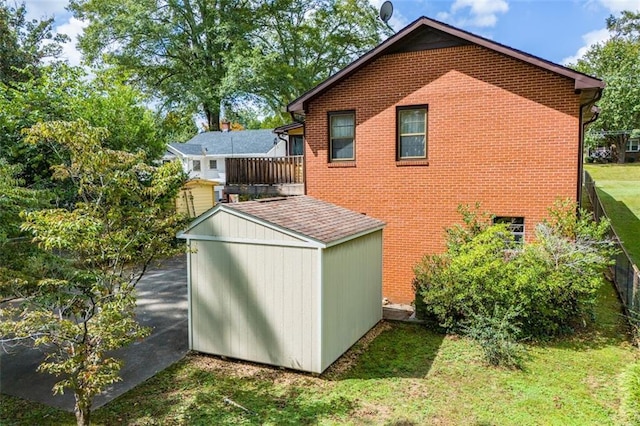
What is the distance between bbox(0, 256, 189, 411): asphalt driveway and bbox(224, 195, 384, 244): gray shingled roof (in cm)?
237

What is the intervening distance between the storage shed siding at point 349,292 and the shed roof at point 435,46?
480 cm

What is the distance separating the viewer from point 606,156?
138 ft

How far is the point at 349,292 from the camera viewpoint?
887cm

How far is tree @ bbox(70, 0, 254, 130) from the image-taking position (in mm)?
26812

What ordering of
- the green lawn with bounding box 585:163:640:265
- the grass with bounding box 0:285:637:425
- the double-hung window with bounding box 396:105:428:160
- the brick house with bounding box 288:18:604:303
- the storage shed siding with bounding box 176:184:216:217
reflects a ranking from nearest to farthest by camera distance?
the grass with bounding box 0:285:637:425 < the brick house with bounding box 288:18:604:303 < the double-hung window with bounding box 396:105:428:160 < the green lawn with bounding box 585:163:640:265 < the storage shed siding with bounding box 176:184:216:217

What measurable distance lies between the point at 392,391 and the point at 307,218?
3774mm

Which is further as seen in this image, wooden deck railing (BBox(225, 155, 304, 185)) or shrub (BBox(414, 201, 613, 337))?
wooden deck railing (BBox(225, 155, 304, 185))

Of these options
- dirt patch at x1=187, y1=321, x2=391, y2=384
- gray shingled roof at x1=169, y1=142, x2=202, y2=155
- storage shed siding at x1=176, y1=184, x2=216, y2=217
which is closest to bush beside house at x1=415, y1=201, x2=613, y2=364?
dirt patch at x1=187, y1=321, x2=391, y2=384

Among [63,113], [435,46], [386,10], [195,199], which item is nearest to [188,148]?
[195,199]

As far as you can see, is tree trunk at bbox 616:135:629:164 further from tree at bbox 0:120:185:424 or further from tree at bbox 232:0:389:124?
tree at bbox 0:120:185:424

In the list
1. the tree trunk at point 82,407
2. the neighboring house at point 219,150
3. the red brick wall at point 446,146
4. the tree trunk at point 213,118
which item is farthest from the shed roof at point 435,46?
the tree trunk at point 213,118

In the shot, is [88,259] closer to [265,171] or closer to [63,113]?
[265,171]

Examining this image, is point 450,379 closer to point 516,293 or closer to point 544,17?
point 516,293

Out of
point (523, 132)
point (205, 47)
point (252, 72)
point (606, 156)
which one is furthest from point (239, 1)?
point (606, 156)
